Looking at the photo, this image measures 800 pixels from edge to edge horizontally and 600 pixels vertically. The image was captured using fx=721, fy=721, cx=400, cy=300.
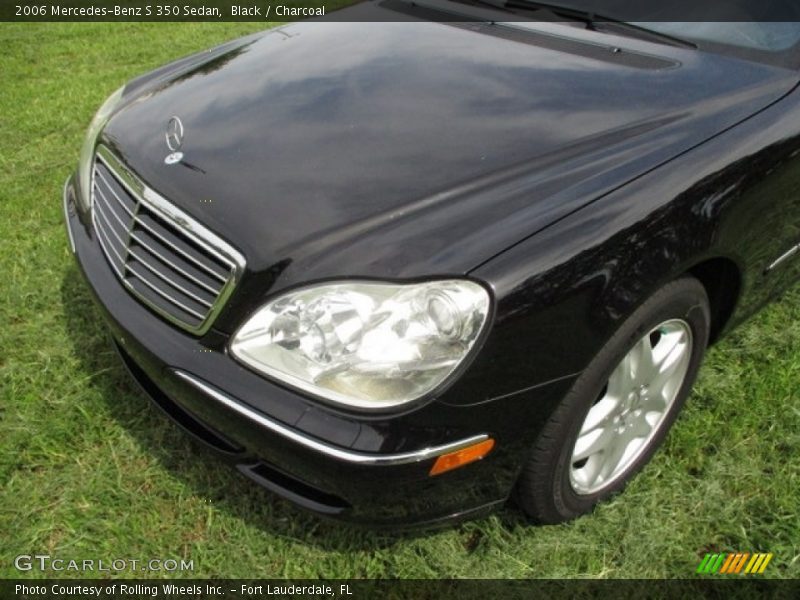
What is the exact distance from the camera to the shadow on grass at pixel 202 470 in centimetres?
202

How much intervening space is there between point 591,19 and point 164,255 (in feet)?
5.06

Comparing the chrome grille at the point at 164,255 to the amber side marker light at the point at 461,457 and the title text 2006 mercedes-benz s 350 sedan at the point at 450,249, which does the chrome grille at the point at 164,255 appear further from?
the amber side marker light at the point at 461,457

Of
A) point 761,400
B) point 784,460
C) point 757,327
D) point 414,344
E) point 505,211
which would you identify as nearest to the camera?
point 414,344

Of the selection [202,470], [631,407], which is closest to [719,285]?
[631,407]

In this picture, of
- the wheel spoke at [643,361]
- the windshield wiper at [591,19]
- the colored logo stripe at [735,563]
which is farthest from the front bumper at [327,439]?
the windshield wiper at [591,19]

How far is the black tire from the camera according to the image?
1.69 meters

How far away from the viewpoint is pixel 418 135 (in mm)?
1875

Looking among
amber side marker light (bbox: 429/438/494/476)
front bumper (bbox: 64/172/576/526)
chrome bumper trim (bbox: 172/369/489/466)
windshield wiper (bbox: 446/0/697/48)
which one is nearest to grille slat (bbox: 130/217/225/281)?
→ front bumper (bbox: 64/172/576/526)

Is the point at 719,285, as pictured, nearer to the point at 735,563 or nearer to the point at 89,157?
the point at 735,563

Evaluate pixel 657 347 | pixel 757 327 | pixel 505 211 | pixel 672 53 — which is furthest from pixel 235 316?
pixel 757 327

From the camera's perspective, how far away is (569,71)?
208 centimetres

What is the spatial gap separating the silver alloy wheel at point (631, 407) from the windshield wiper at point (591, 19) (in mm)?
917

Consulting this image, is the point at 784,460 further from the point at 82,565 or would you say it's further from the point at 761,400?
the point at 82,565

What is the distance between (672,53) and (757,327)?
118 cm
